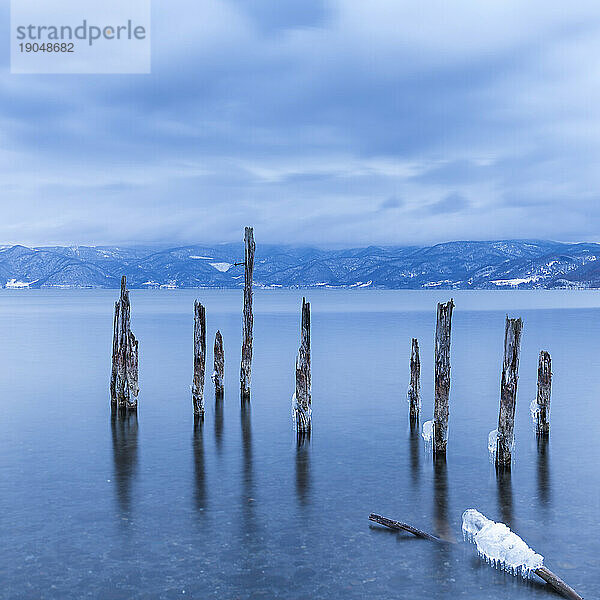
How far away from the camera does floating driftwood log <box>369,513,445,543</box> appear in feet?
48.8

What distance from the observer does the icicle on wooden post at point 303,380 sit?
23.3 metres

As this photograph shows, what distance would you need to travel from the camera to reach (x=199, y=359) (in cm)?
2642

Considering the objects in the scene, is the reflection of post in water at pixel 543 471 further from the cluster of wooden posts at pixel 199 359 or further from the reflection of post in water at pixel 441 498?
the cluster of wooden posts at pixel 199 359

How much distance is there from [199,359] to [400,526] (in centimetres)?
1316

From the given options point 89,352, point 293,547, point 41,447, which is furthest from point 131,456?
point 89,352

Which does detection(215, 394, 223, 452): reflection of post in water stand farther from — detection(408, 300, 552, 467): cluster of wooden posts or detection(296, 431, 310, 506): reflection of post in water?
detection(408, 300, 552, 467): cluster of wooden posts

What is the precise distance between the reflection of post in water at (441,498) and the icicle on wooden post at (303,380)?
5.13 m

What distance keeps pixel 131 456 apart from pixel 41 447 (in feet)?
12.4

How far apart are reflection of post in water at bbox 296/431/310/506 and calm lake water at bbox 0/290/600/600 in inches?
3.7

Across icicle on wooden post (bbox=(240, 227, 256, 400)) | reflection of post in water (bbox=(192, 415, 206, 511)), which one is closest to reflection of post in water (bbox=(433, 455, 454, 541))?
reflection of post in water (bbox=(192, 415, 206, 511))

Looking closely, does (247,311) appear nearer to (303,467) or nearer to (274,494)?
(303,467)

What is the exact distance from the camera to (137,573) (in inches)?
521

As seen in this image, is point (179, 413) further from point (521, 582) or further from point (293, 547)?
point (521, 582)

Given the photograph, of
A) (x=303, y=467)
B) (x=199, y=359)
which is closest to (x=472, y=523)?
(x=303, y=467)
